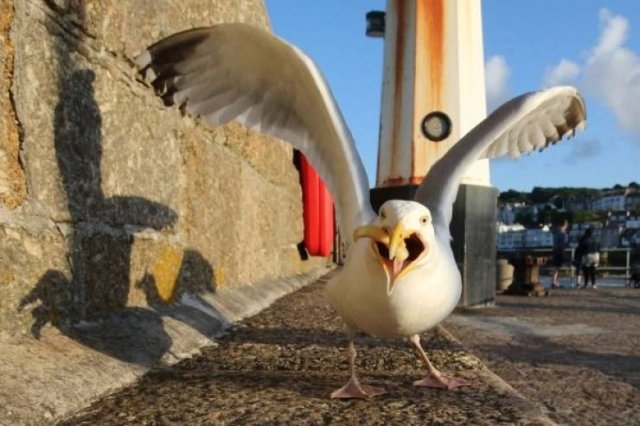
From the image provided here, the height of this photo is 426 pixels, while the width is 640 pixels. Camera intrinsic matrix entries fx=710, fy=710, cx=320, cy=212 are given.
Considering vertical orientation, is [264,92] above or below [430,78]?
below

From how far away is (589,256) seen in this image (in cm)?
1352

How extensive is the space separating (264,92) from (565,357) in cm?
174

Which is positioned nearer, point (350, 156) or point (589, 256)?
point (350, 156)

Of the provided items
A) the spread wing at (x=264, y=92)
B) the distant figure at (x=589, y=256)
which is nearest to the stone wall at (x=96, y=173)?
the spread wing at (x=264, y=92)

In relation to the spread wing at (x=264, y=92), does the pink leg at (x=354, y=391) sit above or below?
below

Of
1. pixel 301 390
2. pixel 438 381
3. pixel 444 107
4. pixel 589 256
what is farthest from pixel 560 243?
pixel 301 390

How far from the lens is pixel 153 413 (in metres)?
1.71

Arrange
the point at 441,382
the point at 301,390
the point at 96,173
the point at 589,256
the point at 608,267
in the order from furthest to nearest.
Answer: the point at 608,267 → the point at 589,256 → the point at 96,173 → the point at 441,382 → the point at 301,390

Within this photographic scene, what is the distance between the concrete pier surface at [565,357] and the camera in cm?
213

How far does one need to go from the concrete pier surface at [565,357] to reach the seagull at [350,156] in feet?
1.24

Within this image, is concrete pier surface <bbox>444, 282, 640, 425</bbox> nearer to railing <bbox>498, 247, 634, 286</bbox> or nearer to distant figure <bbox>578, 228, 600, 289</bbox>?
distant figure <bbox>578, 228, 600, 289</bbox>

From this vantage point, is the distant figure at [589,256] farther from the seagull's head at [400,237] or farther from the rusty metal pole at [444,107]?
the seagull's head at [400,237]

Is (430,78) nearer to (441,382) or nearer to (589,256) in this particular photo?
(441,382)

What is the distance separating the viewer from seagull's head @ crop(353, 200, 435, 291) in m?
1.87
